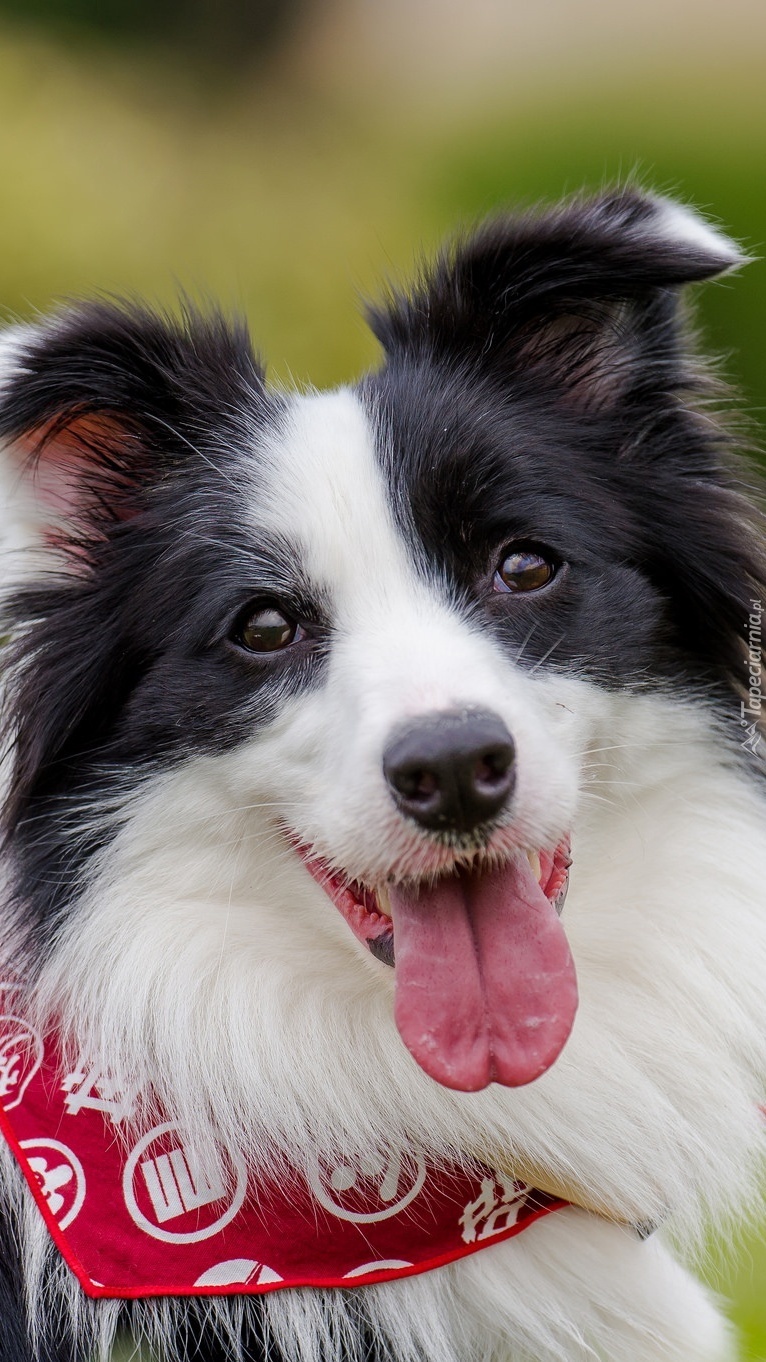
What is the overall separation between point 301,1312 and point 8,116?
1130 centimetres

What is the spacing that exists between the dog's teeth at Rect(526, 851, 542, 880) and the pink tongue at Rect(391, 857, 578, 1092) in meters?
0.04

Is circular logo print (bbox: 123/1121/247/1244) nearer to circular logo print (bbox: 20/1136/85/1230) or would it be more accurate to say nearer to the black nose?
circular logo print (bbox: 20/1136/85/1230)

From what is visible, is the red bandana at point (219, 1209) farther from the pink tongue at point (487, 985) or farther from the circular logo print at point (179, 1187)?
the pink tongue at point (487, 985)

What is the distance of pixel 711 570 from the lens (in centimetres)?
314

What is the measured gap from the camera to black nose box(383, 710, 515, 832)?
2.46m

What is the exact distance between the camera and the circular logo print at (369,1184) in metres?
2.79

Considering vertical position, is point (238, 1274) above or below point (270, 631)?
below

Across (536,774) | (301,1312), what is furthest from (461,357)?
(301,1312)

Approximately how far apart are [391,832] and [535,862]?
348mm

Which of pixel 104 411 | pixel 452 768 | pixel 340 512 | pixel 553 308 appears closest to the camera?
pixel 452 768

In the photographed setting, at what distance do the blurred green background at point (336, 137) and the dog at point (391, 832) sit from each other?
6.29 metres

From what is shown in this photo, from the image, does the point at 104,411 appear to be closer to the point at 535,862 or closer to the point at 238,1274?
the point at 535,862

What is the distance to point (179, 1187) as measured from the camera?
2791 millimetres

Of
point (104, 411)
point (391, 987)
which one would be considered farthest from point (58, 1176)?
point (104, 411)
